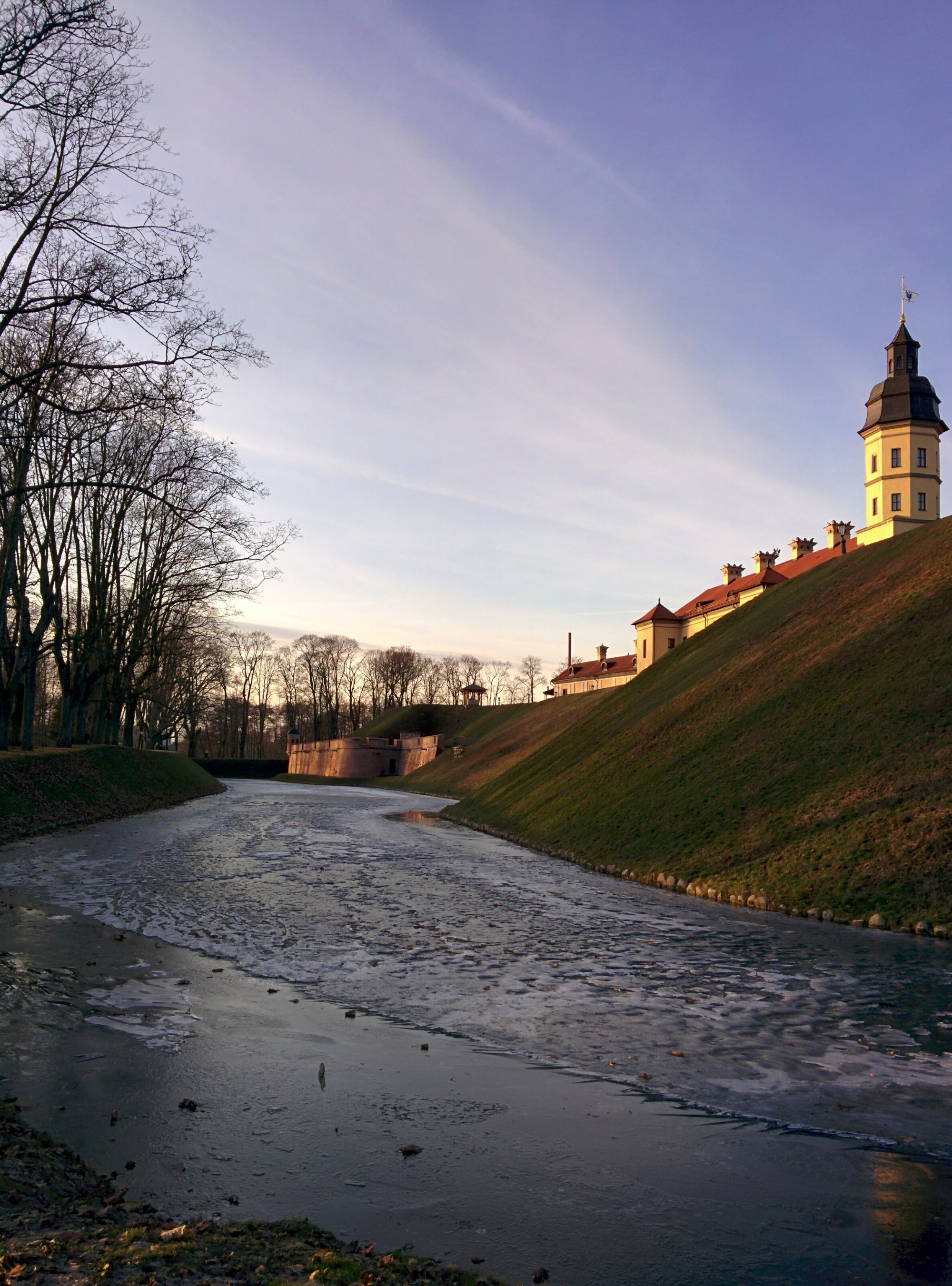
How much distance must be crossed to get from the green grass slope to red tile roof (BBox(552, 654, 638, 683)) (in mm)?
65801

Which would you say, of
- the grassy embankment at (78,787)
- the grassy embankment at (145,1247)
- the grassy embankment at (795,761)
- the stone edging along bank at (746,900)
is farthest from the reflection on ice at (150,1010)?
the grassy embankment at (78,787)

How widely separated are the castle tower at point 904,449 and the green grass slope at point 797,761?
88.3ft

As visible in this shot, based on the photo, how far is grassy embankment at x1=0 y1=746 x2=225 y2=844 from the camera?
2850 cm

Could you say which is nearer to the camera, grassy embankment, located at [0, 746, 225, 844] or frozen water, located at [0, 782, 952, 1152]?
frozen water, located at [0, 782, 952, 1152]

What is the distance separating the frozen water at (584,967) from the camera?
27.2 ft

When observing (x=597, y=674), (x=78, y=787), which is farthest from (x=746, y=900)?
(x=597, y=674)

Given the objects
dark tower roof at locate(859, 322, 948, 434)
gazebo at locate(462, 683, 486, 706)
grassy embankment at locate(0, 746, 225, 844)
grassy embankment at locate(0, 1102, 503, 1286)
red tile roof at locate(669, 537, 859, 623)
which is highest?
dark tower roof at locate(859, 322, 948, 434)

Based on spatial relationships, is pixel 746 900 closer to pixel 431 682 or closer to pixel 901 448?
pixel 901 448

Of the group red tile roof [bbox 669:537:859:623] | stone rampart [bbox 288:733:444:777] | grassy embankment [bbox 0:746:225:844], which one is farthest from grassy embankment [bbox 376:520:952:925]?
stone rampart [bbox 288:733:444:777]

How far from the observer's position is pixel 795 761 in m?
23.5

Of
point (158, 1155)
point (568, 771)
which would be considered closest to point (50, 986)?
point (158, 1155)

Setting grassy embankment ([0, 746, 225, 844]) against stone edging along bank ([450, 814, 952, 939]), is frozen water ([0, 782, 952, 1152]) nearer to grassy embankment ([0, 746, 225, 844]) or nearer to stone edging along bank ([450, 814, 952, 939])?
stone edging along bank ([450, 814, 952, 939])

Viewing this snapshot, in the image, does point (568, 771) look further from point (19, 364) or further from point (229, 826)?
point (19, 364)

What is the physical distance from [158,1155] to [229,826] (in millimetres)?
30486
